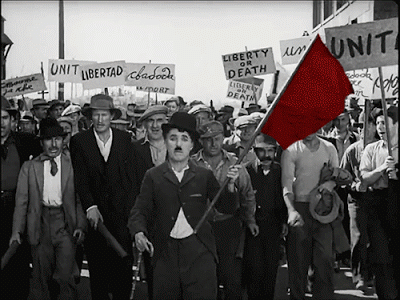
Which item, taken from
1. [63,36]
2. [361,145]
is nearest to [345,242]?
[361,145]

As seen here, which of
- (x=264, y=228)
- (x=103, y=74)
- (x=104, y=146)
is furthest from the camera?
(x=103, y=74)

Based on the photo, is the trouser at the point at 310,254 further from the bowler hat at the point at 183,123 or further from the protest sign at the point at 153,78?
the protest sign at the point at 153,78

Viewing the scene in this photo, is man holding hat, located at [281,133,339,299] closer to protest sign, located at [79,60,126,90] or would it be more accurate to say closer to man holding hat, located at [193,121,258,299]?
man holding hat, located at [193,121,258,299]

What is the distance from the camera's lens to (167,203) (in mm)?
6199

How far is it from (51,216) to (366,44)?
345cm

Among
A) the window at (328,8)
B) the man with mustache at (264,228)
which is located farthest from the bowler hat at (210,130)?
the window at (328,8)

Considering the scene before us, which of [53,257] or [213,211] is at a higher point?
[213,211]

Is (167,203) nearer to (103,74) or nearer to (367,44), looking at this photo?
(367,44)

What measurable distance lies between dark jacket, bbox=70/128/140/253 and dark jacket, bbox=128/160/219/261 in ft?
5.11

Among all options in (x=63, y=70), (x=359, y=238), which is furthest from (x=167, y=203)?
(x=63, y=70)

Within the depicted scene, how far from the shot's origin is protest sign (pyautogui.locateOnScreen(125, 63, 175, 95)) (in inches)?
666

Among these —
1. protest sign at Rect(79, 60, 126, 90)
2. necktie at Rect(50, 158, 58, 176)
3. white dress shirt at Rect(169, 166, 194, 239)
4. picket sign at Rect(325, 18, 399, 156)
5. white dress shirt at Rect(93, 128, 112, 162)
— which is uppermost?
protest sign at Rect(79, 60, 126, 90)

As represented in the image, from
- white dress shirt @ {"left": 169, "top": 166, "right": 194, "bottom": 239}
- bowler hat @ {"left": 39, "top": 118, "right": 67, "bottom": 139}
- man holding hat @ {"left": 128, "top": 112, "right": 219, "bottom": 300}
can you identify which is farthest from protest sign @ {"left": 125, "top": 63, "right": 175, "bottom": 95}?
white dress shirt @ {"left": 169, "top": 166, "right": 194, "bottom": 239}

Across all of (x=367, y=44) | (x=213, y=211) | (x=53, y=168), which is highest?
(x=367, y=44)
